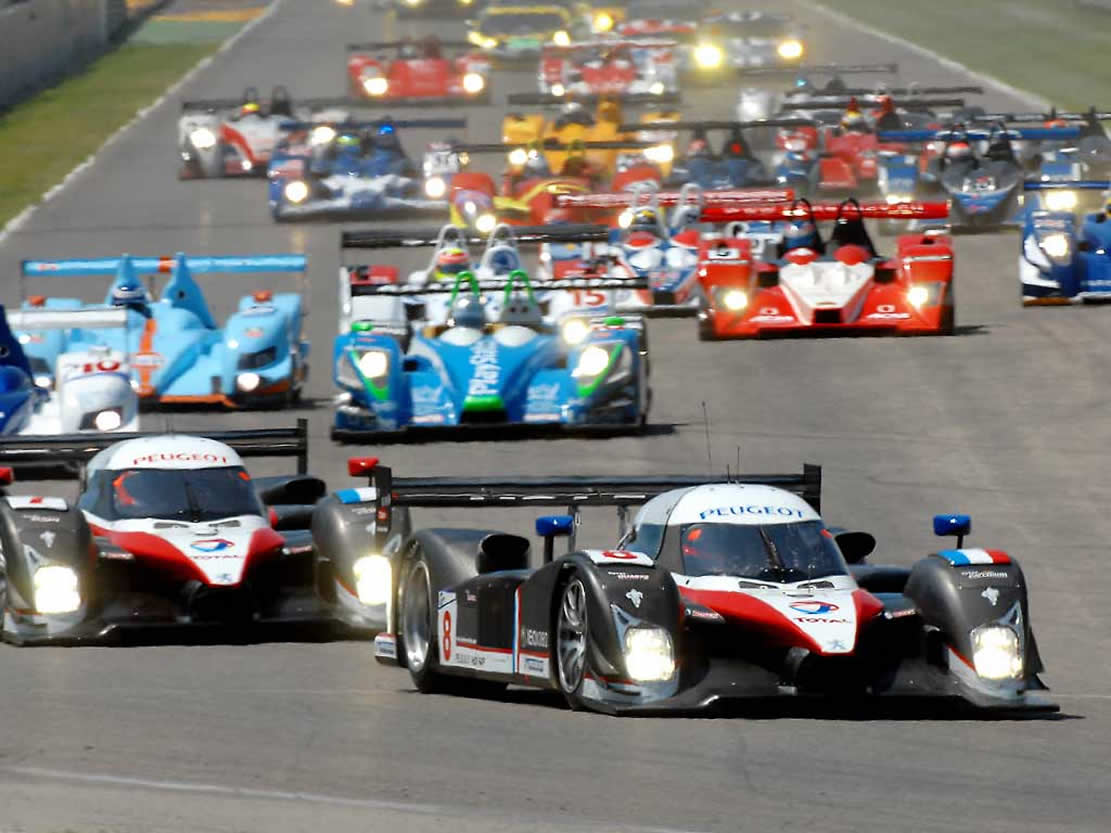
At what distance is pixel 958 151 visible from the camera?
125 feet

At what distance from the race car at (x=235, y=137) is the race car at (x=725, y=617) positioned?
32.7 metres

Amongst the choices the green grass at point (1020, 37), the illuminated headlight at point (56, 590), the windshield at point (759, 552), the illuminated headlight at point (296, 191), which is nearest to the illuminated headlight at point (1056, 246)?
the illuminated headlight at point (296, 191)

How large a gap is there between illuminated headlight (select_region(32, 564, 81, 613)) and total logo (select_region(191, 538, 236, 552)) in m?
0.77

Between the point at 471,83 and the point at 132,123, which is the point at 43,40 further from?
the point at 471,83

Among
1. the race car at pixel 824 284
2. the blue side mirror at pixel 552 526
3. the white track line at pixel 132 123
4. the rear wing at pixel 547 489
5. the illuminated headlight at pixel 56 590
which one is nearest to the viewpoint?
the blue side mirror at pixel 552 526

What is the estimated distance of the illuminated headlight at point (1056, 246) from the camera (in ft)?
101

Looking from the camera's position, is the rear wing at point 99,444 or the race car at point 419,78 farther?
the race car at point 419,78

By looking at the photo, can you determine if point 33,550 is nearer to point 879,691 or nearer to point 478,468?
point 879,691

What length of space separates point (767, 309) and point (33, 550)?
594 inches

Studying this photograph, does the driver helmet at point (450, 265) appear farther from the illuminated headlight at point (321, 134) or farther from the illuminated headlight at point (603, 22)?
the illuminated headlight at point (603, 22)

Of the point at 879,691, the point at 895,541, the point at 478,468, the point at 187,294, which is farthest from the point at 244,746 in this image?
the point at 187,294

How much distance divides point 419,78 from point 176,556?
4139 cm

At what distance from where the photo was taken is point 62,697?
41.7 feet

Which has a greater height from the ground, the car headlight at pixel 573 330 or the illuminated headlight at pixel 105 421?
the car headlight at pixel 573 330
